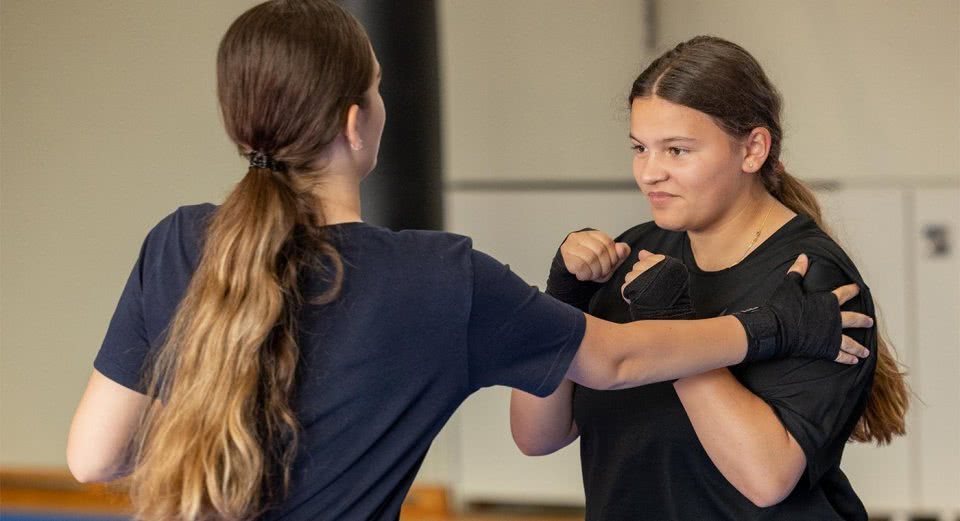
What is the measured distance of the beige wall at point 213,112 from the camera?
3.44 m

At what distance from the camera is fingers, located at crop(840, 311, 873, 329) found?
1.42 m

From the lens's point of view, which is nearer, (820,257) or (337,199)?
(337,199)

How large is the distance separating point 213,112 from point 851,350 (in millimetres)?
3107

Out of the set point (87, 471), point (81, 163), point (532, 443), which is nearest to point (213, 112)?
point (81, 163)

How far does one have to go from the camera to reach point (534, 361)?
126cm

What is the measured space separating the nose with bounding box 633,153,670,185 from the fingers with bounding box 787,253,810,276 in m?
0.20

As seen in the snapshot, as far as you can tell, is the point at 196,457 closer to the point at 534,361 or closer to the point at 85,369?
the point at 534,361

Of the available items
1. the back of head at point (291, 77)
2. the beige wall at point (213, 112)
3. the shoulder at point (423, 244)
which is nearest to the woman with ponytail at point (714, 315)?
the shoulder at point (423, 244)

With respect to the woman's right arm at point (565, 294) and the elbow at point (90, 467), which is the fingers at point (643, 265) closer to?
the woman's right arm at point (565, 294)

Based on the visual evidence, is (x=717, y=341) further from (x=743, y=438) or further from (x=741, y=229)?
(x=741, y=229)

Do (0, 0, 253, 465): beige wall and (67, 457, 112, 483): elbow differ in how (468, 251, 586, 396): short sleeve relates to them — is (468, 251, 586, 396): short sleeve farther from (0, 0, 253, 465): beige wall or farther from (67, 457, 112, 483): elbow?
(0, 0, 253, 465): beige wall

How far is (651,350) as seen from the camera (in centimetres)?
133

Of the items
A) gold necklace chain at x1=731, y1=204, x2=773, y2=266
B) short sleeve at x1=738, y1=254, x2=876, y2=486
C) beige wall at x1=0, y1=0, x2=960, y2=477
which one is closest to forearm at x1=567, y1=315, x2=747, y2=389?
short sleeve at x1=738, y1=254, x2=876, y2=486

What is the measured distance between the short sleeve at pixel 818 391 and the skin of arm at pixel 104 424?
0.72 meters
